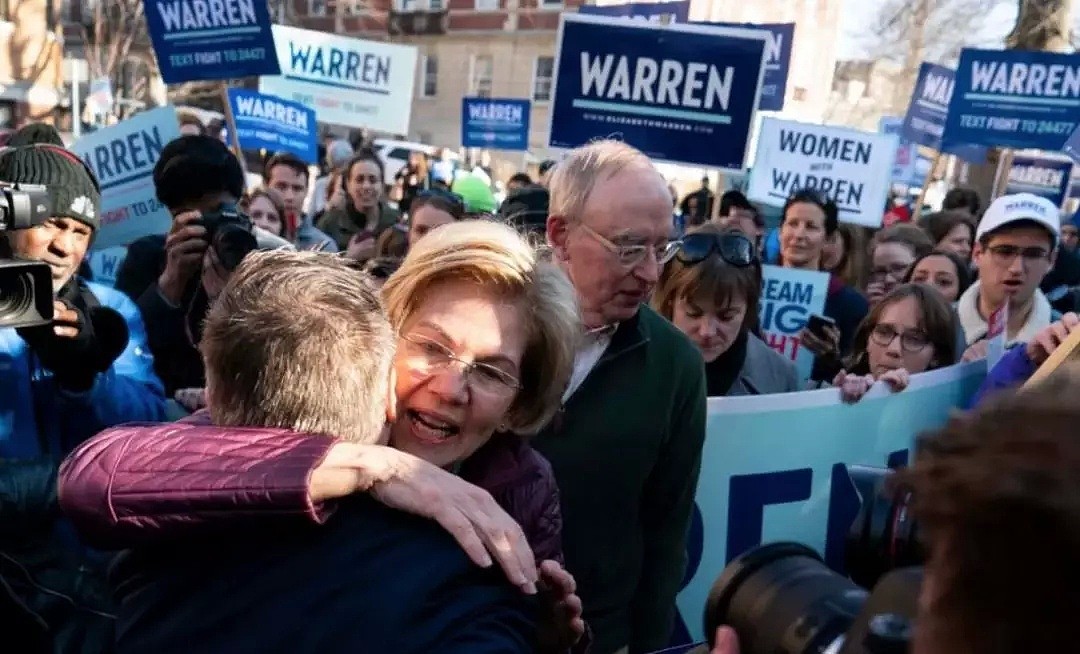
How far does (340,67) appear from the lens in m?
9.39

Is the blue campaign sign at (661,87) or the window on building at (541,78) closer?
the blue campaign sign at (661,87)

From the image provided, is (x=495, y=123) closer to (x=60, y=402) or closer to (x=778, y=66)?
(x=778, y=66)

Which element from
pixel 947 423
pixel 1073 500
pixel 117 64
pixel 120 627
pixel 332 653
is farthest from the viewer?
pixel 117 64

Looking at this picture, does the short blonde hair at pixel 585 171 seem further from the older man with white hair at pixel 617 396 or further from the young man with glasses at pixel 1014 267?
the young man with glasses at pixel 1014 267

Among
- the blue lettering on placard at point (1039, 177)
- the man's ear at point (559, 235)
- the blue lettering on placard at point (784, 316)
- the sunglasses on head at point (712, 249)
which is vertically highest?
the man's ear at point (559, 235)

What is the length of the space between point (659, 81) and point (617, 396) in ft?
8.69

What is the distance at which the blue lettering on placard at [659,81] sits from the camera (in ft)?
14.7

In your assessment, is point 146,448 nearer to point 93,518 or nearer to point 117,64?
point 93,518

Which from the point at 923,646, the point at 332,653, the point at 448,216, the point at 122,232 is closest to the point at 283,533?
the point at 332,653

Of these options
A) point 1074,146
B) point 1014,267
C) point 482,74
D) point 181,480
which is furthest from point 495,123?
point 482,74

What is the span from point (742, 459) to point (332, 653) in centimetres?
201

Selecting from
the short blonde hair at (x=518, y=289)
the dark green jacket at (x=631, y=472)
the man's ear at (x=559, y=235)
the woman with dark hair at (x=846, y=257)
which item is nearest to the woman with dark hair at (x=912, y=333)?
the dark green jacket at (x=631, y=472)

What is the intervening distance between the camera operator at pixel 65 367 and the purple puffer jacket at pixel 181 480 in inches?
17.3

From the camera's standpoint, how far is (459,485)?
126 centimetres
